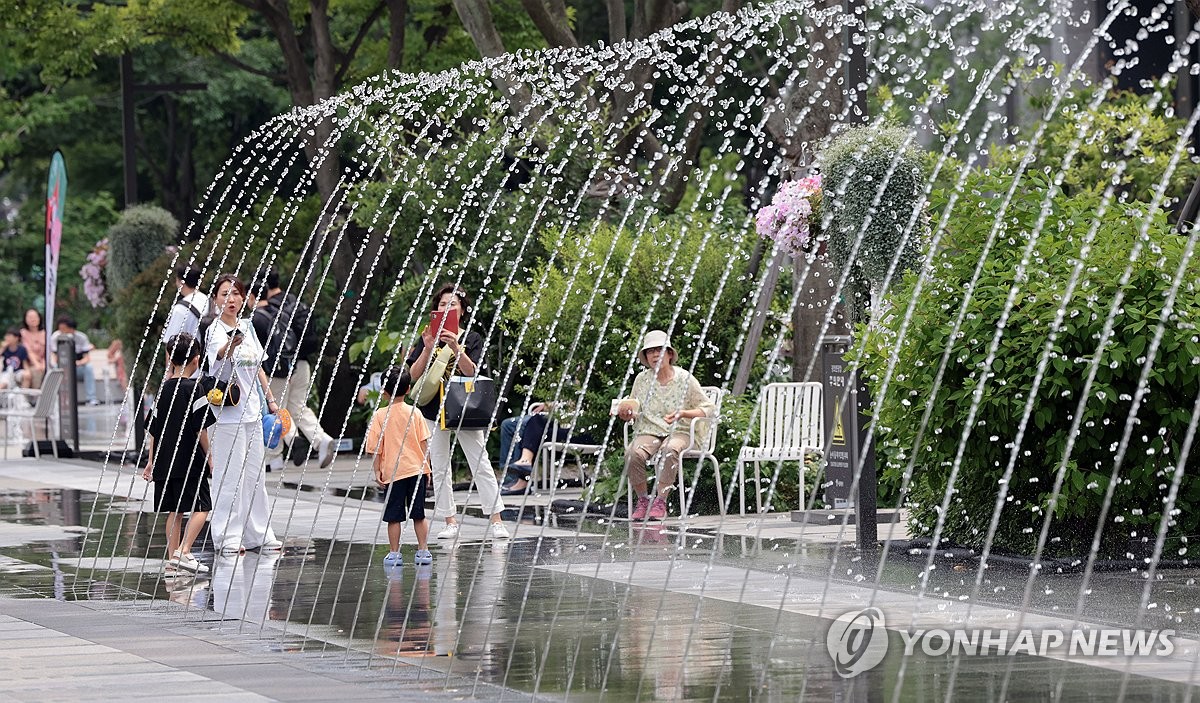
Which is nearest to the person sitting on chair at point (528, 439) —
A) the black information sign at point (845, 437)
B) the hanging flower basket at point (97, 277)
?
the black information sign at point (845, 437)

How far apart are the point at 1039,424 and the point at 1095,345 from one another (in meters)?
0.52

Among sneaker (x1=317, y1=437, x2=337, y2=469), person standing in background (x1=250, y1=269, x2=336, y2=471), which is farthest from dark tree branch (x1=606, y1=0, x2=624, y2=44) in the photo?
sneaker (x1=317, y1=437, x2=337, y2=469)

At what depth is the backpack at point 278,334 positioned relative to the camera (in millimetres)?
18250

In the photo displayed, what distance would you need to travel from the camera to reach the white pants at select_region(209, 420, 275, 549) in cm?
1268

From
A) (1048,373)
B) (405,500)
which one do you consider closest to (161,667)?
(405,500)

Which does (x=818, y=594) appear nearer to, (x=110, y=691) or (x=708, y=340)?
(x=110, y=691)

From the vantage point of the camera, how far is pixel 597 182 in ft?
67.1

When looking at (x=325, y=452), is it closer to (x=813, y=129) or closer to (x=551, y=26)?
(x=551, y=26)

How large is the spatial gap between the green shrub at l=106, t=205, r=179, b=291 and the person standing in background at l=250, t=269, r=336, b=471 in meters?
5.17

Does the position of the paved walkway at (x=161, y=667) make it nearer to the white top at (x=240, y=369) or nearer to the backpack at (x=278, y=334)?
the white top at (x=240, y=369)

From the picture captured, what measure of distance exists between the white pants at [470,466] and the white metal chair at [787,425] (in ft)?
6.11

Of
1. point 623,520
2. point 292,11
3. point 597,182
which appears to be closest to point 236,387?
point 623,520

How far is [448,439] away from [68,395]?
11.8 m

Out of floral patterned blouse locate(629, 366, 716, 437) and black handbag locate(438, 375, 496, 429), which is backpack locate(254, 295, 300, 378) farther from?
floral patterned blouse locate(629, 366, 716, 437)
